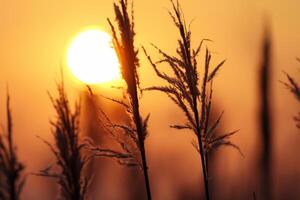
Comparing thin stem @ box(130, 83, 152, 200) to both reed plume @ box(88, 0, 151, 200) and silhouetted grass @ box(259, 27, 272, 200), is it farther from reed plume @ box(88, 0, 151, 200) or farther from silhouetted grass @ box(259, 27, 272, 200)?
silhouetted grass @ box(259, 27, 272, 200)

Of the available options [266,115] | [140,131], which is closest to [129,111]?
[140,131]

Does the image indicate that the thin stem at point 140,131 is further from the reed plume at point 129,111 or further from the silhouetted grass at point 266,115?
the silhouetted grass at point 266,115

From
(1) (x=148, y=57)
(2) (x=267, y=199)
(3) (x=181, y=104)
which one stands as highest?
(1) (x=148, y=57)

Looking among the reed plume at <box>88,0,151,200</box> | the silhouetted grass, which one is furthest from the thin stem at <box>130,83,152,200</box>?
the silhouetted grass

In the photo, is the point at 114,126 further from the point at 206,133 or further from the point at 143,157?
the point at 206,133

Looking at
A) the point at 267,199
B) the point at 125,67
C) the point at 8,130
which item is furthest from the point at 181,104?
the point at 267,199

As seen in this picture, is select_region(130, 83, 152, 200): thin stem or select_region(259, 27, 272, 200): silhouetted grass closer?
select_region(130, 83, 152, 200): thin stem

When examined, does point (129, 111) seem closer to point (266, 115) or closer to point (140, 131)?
point (140, 131)
